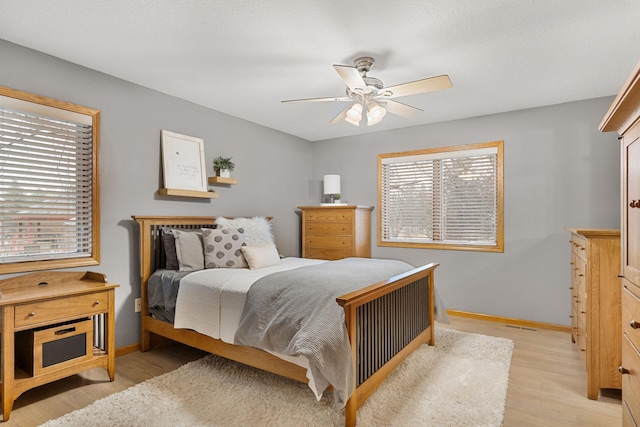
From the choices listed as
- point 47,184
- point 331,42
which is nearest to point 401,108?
point 331,42

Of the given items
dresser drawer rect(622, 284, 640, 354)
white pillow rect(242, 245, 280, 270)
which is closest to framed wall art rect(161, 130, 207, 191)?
white pillow rect(242, 245, 280, 270)

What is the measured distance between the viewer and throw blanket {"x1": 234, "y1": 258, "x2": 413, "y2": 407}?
1.89 metres

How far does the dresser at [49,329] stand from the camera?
2117 mm

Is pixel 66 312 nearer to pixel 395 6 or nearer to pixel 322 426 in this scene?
pixel 322 426

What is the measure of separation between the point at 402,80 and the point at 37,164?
300 centimetres

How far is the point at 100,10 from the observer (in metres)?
2.07

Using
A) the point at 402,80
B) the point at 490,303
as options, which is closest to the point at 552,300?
the point at 490,303

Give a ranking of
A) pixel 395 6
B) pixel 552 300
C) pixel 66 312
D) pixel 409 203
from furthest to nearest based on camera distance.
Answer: pixel 409 203
pixel 552 300
pixel 66 312
pixel 395 6

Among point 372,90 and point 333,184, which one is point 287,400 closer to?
point 372,90

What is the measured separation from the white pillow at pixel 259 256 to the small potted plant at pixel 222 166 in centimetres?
105

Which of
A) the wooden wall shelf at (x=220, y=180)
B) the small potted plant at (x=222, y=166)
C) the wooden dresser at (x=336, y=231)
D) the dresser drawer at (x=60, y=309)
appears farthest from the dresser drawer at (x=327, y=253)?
the dresser drawer at (x=60, y=309)

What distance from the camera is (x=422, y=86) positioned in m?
2.45

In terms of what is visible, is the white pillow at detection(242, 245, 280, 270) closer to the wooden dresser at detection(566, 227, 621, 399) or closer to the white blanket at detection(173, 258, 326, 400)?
the white blanket at detection(173, 258, 326, 400)

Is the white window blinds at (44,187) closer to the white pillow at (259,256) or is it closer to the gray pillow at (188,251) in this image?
the gray pillow at (188,251)
